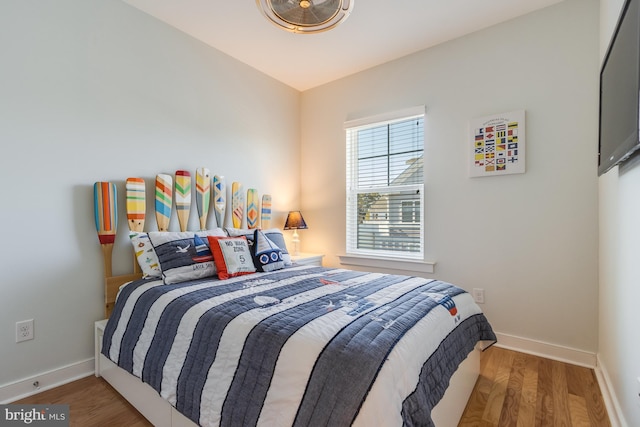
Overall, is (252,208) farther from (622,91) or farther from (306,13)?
(622,91)

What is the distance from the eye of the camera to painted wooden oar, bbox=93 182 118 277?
202 cm

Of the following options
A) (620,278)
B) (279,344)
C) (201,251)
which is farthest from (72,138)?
(620,278)

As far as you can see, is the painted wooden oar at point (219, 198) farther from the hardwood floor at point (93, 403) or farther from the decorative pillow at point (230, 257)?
the hardwood floor at point (93, 403)

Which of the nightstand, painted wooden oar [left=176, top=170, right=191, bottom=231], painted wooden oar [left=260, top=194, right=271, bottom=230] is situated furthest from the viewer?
painted wooden oar [left=260, top=194, right=271, bottom=230]

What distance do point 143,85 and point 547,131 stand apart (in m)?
3.09

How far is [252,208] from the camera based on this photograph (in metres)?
3.09

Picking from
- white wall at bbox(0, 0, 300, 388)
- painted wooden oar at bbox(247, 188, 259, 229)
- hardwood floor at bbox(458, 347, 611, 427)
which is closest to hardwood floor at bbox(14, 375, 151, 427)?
white wall at bbox(0, 0, 300, 388)

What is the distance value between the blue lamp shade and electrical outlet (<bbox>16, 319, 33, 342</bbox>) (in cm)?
217

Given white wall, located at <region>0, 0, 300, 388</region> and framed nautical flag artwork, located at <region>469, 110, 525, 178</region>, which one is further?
framed nautical flag artwork, located at <region>469, 110, 525, 178</region>

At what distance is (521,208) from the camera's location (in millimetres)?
2359

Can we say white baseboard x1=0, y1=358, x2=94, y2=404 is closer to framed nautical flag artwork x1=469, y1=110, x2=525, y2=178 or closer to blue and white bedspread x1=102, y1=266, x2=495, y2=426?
blue and white bedspread x1=102, y1=266, x2=495, y2=426

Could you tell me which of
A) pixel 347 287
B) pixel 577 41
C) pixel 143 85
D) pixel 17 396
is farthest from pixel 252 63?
pixel 17 396

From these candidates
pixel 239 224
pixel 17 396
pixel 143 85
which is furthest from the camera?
pixel 239 224

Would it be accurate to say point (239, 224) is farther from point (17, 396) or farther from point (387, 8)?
point (387, 8)
